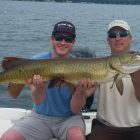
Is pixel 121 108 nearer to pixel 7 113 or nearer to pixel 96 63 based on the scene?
pixel 96 63

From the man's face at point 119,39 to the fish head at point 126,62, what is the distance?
37 cm

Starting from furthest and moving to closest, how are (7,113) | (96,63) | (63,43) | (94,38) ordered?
(94,38) → (7,113) → (63,43) → (96,63)

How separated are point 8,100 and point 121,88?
6.47 m

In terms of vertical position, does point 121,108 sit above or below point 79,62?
below

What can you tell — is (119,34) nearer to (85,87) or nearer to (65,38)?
(65,38)

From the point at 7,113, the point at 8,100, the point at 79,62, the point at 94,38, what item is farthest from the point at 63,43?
the point at 94,38

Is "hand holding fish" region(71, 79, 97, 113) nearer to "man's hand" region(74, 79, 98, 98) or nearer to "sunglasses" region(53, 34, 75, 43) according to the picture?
"man's hand" region(74, 79, 98, 98)

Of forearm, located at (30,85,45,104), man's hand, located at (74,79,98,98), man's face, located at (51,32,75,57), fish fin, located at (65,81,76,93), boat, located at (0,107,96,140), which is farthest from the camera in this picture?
boat, located at (0,107,96,140)

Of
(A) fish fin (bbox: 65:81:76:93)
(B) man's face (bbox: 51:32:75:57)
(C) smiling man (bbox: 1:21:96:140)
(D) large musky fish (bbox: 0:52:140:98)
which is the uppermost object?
(B) man's face (bbox: 51:32:75:57)

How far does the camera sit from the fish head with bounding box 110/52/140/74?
5293mm

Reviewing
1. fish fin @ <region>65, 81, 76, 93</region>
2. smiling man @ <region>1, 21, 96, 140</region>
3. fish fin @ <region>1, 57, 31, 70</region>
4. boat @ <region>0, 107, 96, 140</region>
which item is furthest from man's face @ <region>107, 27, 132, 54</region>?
boat @ <region>0, 107, 96, 140</region>

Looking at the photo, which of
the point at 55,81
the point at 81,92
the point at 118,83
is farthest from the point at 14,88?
the point at 118,83

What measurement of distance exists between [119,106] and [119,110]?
0.15 ft

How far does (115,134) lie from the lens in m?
5.50
